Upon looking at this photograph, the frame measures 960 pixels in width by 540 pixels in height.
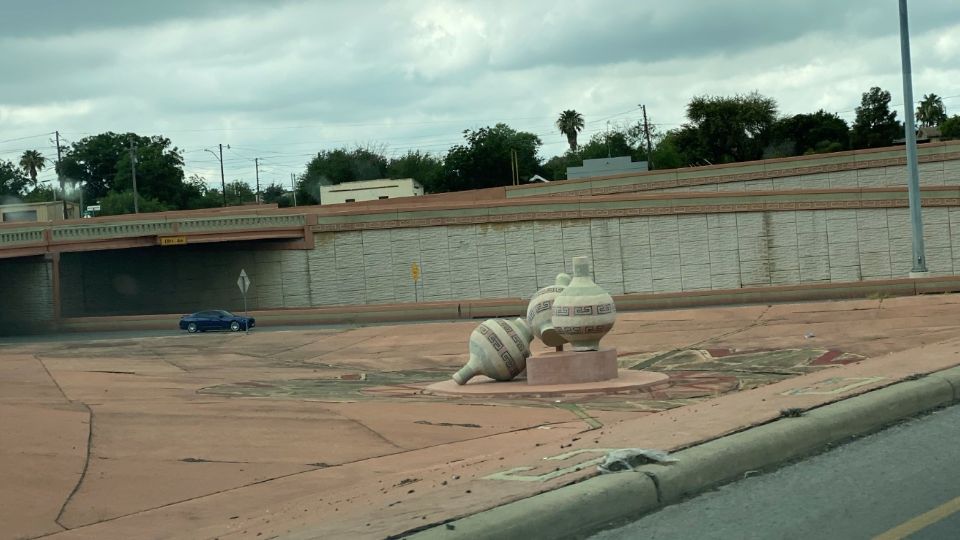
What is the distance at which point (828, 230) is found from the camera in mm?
59406

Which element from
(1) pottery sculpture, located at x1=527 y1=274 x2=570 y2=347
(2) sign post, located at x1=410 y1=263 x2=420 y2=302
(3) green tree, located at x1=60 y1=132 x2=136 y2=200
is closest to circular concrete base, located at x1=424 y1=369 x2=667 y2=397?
(1) pottery sculpture, located at x1=527 y1=274 x2=570 y2=347

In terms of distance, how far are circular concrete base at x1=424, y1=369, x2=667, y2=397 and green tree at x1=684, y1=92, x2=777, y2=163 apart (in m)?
98.8

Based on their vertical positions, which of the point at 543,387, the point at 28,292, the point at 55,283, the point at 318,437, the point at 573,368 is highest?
the point at 55,283

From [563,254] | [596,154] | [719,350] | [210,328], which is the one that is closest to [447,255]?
[563,254]

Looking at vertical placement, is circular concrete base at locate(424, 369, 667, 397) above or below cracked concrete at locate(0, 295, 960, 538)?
below

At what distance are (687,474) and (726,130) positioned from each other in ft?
370

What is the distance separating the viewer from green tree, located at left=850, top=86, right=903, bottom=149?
112875 mm

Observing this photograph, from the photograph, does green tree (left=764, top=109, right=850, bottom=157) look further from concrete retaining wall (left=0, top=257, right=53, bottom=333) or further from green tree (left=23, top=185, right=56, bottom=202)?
green tree (left=23, top=185, right=56, bottom=202)

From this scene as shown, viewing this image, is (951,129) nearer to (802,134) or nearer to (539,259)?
(802,134)

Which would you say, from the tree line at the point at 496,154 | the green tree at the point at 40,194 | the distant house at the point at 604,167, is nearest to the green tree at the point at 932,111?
the tree line at the point at 496,154

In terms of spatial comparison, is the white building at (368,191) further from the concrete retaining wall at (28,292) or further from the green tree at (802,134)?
the concrete retaining wall at (28,292)

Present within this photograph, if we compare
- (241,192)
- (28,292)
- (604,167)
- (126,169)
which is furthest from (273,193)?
(28,292)

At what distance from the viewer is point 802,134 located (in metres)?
118

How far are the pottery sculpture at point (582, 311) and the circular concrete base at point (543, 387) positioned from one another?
2.85 feet
